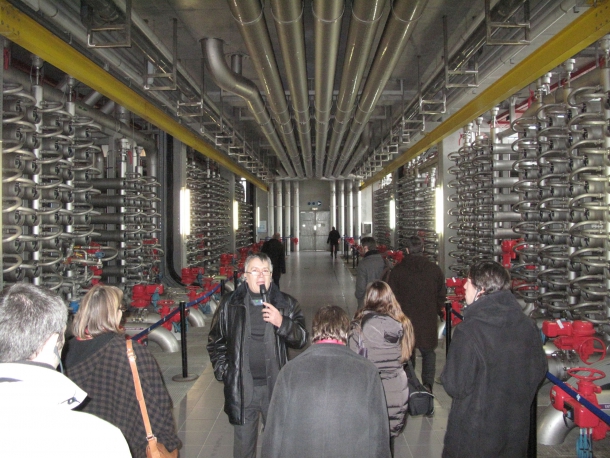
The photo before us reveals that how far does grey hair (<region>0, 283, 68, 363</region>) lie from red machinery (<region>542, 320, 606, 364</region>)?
473 centimetres

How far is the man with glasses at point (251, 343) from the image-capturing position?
9.52 feet

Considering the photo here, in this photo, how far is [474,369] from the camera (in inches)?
98.2

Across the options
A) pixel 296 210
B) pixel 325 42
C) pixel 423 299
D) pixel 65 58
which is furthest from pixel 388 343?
pixel 296 210

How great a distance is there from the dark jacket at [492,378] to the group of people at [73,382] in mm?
1418

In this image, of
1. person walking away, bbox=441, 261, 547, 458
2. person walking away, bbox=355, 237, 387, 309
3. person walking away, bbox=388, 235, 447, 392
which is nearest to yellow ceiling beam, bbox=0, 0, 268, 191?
person walking away, bbox=355, 237, 387, 309

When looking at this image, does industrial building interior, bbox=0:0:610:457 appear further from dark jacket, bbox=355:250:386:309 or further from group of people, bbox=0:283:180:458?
dark jacket, bbox=355:250:386:309

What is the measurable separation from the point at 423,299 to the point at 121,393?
123 inches

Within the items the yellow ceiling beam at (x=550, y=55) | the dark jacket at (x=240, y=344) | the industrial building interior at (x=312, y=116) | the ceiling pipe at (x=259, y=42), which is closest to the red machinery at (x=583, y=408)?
the industrial building interior at (x=312, y=116)

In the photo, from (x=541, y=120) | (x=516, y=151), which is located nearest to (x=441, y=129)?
(x=516, y=151)

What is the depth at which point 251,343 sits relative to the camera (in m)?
3.01

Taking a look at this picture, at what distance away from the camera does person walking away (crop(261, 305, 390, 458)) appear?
6.18 feet

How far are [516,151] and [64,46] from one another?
6.13m

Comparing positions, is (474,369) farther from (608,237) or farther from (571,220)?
(571,220)

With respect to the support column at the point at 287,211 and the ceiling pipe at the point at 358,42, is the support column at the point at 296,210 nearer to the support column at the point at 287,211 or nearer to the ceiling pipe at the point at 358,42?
the support column at the point at 287,211
